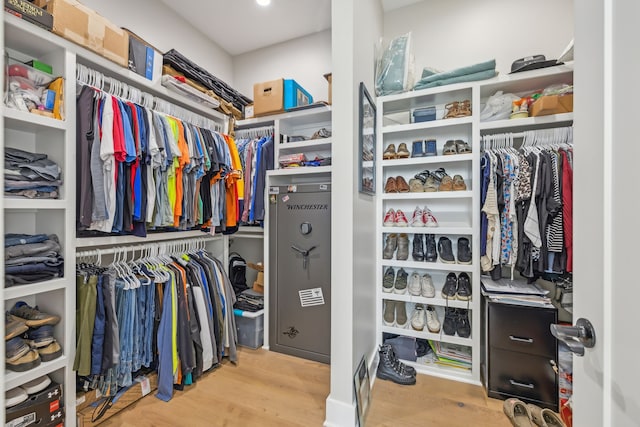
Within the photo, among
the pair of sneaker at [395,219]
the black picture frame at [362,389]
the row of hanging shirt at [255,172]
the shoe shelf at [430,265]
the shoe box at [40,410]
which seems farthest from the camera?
the row of hanging shirt at [255,172]

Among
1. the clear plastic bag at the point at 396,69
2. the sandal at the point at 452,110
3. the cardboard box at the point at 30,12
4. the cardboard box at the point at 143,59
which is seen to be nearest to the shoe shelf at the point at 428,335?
the sandal at the point at 452,110

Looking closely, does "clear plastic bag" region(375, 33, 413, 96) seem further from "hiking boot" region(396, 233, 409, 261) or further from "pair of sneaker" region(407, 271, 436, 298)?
"pair of sneaker" region(407, 271, 436, 298)

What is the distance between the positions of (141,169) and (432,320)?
232 centimetres

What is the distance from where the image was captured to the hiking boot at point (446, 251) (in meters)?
2.10

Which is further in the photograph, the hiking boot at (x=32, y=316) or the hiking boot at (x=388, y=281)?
the hiking boot at (x=388, y=281)

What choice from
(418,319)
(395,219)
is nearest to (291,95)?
(395,219)

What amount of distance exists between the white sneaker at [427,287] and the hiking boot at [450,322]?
0.18 m

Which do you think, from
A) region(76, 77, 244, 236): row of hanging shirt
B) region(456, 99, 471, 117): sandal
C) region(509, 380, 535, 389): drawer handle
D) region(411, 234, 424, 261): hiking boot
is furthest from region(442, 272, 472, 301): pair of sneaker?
region(76, 77, 244, 236): row of hanging shirt

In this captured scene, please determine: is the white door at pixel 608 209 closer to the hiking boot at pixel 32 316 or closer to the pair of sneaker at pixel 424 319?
the pair of sneaker at pixel 424 319

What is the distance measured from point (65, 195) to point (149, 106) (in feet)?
2.97

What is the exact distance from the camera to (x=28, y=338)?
1.45m

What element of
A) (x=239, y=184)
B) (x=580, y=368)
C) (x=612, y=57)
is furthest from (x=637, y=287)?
(x=239, y=184)

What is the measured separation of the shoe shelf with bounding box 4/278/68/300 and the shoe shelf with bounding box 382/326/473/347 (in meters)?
2.09

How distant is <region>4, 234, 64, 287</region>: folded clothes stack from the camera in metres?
1.33
